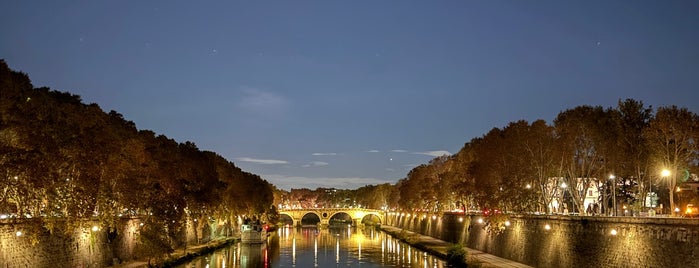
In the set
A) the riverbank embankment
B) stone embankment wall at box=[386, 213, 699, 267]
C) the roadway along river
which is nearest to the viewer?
stone embankment wall at box=[386, 213, 699, 267]

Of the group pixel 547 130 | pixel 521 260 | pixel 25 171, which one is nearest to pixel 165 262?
pixel 25 171

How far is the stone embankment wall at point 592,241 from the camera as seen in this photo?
3123cm

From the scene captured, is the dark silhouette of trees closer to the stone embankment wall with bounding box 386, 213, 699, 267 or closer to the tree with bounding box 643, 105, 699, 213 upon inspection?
the stone embankment wall with bounding box 386, 213, 699, 267

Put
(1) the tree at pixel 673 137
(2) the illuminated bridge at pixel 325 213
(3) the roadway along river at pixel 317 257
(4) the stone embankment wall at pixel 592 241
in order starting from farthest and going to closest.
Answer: (2) the illuminated bridge at pixel 325 213 < (3) the roadway along river at pixel 317 257 < (1) the tree at pixel 673 137 < (4) the stone embankment wall at pixel 592 241

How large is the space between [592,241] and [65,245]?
33545 millimetres

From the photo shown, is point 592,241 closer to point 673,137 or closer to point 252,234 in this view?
point 673,137

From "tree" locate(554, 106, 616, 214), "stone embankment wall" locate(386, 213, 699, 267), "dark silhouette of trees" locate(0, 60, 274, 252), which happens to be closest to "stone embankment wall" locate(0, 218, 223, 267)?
"dark silhouette of trees" locate(0, 60, 274, 252)

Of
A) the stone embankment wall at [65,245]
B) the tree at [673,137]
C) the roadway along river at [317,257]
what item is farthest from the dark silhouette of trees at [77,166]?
the tree at [673,137]

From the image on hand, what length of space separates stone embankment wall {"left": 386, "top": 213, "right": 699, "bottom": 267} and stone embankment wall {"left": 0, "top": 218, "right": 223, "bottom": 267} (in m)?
31.3

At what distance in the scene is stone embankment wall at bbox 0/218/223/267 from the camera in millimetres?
36969

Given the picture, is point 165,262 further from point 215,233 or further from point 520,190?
point 215,233

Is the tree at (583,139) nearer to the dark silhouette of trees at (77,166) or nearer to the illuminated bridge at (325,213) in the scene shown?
the dark silhouette of trees at (77,166)

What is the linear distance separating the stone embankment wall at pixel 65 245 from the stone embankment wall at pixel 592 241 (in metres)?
31.3

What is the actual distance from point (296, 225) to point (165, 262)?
442 ft
